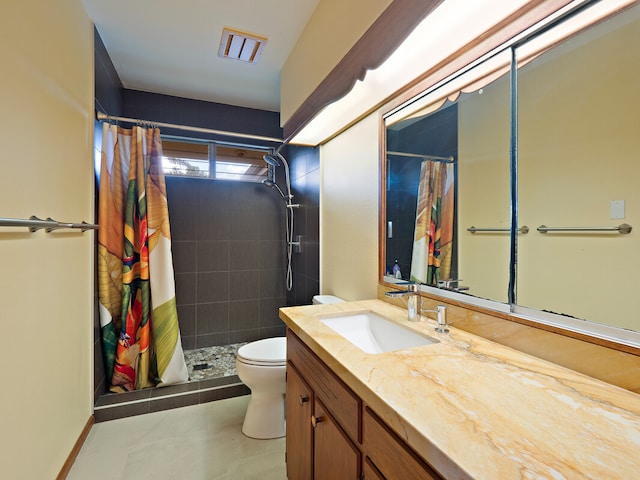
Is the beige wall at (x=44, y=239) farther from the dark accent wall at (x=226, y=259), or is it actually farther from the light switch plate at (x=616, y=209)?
the light switch plate at (x=616, y=209)

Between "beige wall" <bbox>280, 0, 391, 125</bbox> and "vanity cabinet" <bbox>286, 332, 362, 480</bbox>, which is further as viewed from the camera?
"beige wall" <bbox>280, 0, 391, 125</bbox>

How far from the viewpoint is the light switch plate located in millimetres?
917

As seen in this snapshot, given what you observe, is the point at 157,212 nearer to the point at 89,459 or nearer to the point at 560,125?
the point at 89,459

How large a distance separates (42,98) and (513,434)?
1.92m

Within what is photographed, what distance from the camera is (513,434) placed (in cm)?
56

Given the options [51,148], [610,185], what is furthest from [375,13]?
[51,148]

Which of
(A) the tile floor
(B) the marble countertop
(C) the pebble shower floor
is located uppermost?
(B) the marble countertop

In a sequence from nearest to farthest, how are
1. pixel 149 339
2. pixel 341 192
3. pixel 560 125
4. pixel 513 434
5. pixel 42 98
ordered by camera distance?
pixel 513 434 → pixel 560 125 → pixel 42 98 → pixel 341 192 → pixel 149 339

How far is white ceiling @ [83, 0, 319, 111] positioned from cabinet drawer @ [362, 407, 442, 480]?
2.03m

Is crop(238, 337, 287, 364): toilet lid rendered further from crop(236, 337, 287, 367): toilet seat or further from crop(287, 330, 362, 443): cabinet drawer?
crop(287, 330, 362, 443): cabinet drawer

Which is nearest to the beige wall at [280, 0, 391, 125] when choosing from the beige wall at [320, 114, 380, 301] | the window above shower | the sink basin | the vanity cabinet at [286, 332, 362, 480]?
the beige wall at [320, 114, 380, 301]

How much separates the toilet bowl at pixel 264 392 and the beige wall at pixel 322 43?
164 cm

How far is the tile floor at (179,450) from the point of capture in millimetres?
1570

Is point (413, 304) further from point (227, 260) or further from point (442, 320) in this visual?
point (227, 260)
